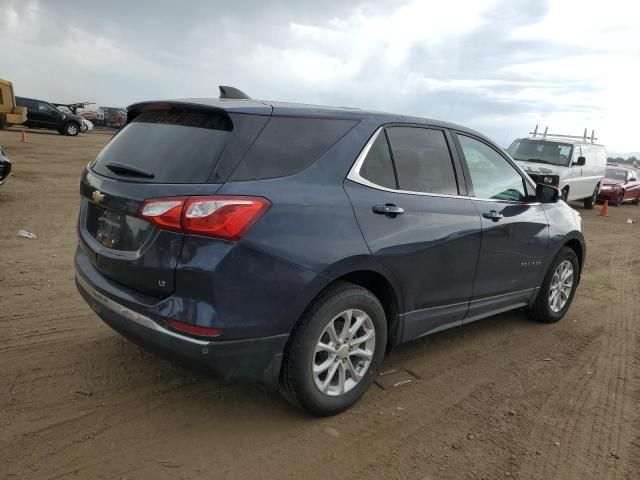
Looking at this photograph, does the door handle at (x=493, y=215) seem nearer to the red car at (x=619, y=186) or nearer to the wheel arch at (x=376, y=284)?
the wheel arch at (x=376, y=284)

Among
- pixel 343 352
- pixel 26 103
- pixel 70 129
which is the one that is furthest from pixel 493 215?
pixel 70 129

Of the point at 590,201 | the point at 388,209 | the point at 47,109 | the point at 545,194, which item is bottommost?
the point at 590,201

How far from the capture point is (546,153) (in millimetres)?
13555

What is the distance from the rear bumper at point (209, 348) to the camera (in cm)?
261

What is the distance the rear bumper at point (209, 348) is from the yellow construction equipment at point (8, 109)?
22.3 meters

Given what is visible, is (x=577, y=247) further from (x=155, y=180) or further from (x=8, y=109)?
(x=8, y=109)

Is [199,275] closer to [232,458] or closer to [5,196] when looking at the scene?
[232,458]

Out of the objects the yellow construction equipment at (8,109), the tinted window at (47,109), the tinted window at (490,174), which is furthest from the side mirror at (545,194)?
the tinted window at (47,109)

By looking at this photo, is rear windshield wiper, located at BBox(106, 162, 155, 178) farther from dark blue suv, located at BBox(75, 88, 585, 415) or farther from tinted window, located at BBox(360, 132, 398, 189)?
tinted window, located at BBox(360, 132, 398, 189)

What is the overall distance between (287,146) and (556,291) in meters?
3.45

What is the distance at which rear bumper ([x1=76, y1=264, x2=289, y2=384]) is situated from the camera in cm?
261

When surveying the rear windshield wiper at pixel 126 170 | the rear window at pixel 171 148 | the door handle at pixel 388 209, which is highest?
the rear window at pixel 171 148

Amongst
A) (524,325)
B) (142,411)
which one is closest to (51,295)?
(142,411)

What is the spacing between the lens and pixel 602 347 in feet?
15.4
